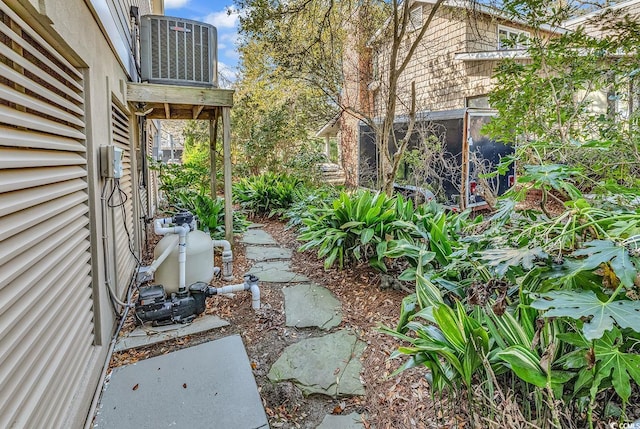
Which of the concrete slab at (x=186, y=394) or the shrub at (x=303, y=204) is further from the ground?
the shrub at (x=303, y=204)

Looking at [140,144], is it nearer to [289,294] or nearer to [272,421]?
[289,294]

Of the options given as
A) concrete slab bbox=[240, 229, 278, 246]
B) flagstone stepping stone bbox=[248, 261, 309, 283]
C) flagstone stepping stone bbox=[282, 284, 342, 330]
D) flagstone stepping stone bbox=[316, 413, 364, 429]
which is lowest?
flagstone stepping stone bbox=[316, 413, 364, 429]

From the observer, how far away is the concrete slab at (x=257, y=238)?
5918 millimetres

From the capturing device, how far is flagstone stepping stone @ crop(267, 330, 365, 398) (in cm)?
234

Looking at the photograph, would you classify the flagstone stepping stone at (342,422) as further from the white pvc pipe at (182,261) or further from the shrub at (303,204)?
the shrub at (303,204)

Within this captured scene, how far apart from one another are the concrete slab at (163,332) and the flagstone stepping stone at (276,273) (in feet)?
3.50

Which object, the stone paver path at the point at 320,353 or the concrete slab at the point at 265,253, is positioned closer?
the stone paver path at the point at 320,353

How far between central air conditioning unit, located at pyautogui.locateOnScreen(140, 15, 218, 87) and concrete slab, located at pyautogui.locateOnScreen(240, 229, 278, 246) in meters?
2.49

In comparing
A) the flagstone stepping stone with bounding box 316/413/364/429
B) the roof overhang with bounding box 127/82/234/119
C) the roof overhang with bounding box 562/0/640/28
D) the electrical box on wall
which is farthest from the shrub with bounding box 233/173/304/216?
the flagstone stepping stone with bounding box 316/413/364/429

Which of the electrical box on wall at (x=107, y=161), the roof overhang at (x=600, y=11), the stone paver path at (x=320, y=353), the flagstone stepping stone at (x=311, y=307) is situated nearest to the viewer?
the stone paver path at (x=320, y=353)

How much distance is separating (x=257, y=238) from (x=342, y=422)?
437 cm

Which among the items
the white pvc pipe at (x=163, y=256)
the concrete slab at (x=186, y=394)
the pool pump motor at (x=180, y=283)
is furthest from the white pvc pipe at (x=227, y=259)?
the concrete slab at (x=186, y=394)

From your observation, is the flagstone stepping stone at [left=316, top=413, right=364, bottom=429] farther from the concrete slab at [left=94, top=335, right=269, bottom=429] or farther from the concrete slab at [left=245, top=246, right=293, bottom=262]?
the concrete slab at [left=245, top=246, right=293, bottom=262]

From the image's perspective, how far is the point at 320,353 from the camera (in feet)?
8.89
